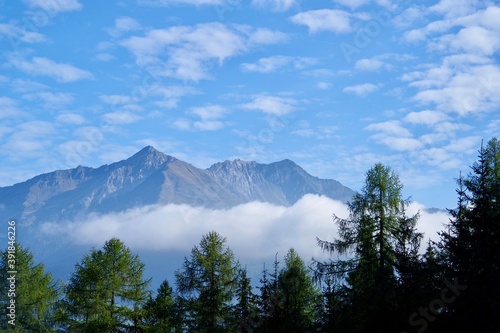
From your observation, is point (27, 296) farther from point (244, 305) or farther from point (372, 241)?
point (372, 241)

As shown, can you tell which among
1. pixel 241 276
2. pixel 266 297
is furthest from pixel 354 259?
pixel 241 276

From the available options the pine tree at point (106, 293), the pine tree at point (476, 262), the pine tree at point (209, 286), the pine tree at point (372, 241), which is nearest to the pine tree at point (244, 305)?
the pine tree at point (209, 286)

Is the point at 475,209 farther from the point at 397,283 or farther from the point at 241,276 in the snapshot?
the point at 241,276

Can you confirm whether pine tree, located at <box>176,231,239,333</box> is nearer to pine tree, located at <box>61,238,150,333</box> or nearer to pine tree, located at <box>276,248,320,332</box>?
pine tree, located at <box>61,238,150,333</box>

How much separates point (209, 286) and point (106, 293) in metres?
7.45

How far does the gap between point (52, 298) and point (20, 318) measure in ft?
10.5

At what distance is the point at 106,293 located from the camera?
126 ft

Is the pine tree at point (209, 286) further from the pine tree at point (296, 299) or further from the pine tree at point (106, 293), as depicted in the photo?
the pine tree at point (296, 299)

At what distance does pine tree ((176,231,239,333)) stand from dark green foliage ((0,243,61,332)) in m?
13.6

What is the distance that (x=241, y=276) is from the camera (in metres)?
37.2

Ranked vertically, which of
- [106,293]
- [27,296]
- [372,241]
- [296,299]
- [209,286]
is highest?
[372,241]

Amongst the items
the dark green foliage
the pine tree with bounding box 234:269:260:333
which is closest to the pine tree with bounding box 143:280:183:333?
the pine tree with bounding box 234:269:260:333

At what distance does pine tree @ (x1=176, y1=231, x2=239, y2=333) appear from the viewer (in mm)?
37688

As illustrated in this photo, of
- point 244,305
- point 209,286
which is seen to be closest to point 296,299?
point 244,305
